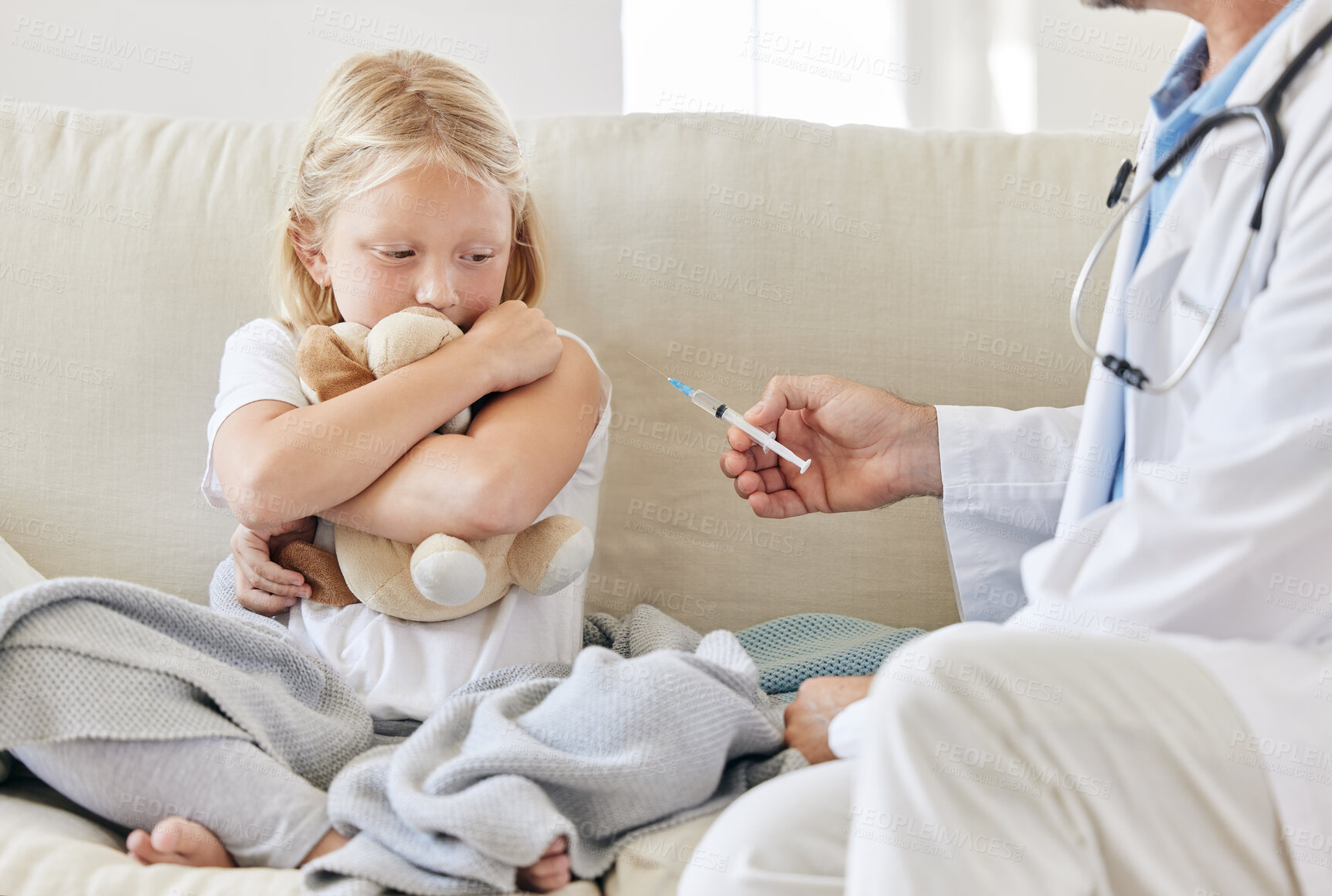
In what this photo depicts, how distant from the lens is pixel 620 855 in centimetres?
87

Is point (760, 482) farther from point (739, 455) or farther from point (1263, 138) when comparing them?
point (1263, 138)

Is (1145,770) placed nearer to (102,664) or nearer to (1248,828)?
(1248,828)

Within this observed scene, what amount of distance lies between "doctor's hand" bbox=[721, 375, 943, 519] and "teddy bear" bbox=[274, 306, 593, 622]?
0.77 feet

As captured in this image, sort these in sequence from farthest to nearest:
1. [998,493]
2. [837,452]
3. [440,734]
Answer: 1. [837,452]
2. [998,493]
3. [440,734]

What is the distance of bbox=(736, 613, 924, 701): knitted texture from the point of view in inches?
44.8

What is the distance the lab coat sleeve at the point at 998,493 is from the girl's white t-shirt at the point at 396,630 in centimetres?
44

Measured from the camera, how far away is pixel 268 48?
1887mm

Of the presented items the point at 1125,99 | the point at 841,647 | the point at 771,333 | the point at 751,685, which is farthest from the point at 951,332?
the point at 1125,99

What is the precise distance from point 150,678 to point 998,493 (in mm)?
872

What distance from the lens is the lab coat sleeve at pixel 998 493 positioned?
1175 millimetres

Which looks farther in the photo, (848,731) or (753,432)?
(753,432)

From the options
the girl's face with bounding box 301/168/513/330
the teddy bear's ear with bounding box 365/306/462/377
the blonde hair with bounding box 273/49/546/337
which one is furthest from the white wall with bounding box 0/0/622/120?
the teddy bear's ear with bounding box 365/306/462/377

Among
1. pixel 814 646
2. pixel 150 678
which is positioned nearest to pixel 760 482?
pixel 814 646

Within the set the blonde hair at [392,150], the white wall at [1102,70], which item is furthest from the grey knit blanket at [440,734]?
the white wall at [1102,70]
